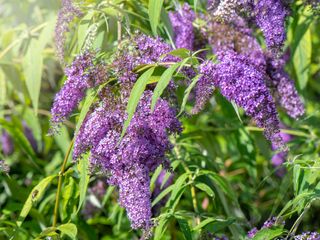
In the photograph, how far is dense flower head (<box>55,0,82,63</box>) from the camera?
277 centimetres

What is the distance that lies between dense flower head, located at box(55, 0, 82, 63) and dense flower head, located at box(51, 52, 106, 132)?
316 mm

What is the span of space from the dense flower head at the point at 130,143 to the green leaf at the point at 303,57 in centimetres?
141

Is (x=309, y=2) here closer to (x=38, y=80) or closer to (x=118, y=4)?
(x=118, y=4)

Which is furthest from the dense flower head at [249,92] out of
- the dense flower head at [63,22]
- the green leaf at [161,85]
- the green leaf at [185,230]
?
the dense flower head at [63,22]

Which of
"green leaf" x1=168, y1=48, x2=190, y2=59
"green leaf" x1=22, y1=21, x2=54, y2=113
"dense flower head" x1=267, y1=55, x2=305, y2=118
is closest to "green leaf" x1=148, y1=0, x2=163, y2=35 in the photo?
"green leaf" x1=168, y1=48, x2=190, y2=59

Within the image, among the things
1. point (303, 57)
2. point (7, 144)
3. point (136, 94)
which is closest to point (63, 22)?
point (136, 94)

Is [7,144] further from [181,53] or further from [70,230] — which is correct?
[181,53]

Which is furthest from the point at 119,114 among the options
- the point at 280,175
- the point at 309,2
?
the point at 280,175

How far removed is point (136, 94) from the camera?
222 cm

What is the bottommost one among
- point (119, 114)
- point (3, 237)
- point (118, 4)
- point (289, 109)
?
point (3, 237)

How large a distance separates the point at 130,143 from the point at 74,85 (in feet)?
1.09

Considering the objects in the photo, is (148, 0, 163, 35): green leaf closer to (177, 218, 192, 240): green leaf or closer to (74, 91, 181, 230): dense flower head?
(74, 91, 181, 230): dense flower head

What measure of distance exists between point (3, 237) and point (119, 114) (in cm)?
204

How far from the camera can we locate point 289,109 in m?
3.05
